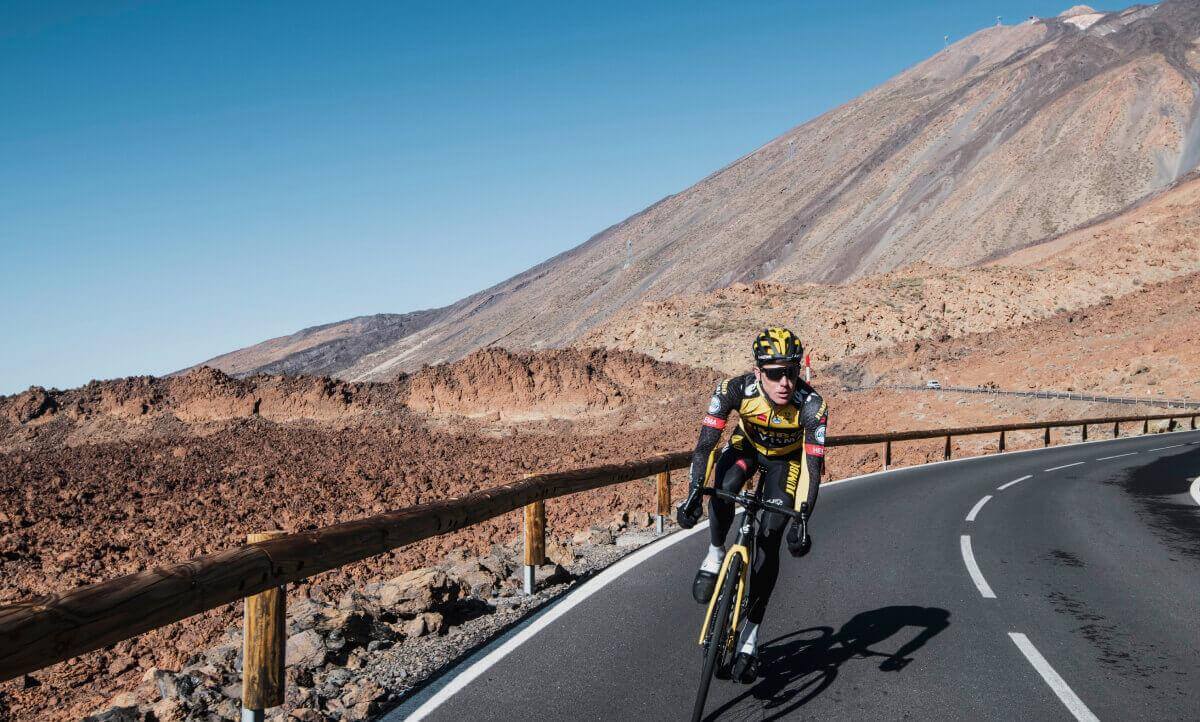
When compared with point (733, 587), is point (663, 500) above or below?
below

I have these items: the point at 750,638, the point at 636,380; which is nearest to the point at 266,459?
the point at 636,380

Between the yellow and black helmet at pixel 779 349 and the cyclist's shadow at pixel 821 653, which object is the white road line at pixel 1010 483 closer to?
the cyclist's shadow at pixel 821 653

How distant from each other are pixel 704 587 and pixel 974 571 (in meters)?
4.84

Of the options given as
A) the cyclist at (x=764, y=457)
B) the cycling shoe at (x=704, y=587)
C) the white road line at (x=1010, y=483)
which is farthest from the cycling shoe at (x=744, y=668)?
the white road line at (x=1010, y=483)

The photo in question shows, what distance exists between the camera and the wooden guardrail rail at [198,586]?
3242mm

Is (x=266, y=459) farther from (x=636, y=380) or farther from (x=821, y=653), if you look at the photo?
(x=821, y=653)

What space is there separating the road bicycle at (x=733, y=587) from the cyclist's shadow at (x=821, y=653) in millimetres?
339

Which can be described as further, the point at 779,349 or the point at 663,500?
the point at 663,500

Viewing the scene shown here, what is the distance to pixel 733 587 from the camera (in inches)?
195

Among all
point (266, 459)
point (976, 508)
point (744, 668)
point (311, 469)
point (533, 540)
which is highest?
point (533, 540)

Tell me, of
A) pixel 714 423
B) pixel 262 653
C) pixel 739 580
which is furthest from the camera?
pixel 714 423

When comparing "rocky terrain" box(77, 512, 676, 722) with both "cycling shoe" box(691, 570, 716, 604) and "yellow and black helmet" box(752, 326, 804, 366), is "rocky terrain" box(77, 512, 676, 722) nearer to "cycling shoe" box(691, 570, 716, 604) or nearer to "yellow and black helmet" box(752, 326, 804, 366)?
"cycling shoe" box(691, 570, 716, 604)

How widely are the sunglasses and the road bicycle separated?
74 cm

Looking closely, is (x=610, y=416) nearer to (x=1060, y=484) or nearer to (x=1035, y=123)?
(x=1060, y=484)
